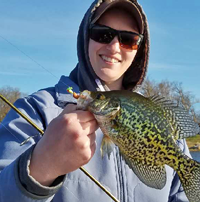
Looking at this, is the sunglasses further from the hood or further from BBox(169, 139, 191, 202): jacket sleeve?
BBox(169, 139, 191, 202): jacket sleeve

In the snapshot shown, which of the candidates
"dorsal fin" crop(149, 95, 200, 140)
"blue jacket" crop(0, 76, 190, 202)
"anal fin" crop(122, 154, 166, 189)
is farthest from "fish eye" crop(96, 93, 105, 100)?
"blue jacket" crop(0, 76, 190, 202)

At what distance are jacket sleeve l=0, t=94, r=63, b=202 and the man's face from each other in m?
0.71

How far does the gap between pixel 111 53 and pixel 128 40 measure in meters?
0.23

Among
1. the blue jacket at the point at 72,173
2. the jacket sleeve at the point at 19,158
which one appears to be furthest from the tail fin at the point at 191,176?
the jacket sleeve at the point at 19,158

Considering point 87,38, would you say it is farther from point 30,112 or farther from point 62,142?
point 62,142

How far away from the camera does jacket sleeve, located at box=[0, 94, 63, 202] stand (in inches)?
82.8

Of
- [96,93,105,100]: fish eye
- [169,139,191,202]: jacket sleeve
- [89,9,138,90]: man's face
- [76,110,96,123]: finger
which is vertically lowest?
[169,139,191,202]: jacket sleeve

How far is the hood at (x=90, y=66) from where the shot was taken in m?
3.30

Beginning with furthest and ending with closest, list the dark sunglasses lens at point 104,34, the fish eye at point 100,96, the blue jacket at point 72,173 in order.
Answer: the dark sunglasses lens at point 104,34, the blue jacket at point 72,173, the fish eye at point 100,96

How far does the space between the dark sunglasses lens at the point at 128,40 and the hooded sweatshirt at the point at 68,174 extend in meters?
0.33

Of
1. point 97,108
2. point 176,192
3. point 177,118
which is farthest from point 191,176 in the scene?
point 176,192

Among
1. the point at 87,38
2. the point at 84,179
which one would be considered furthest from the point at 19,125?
the point at 87,38

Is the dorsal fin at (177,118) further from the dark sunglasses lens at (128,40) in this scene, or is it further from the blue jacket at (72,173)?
the dark sunglasses lens at (128,40)

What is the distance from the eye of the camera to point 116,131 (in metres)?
2.23
